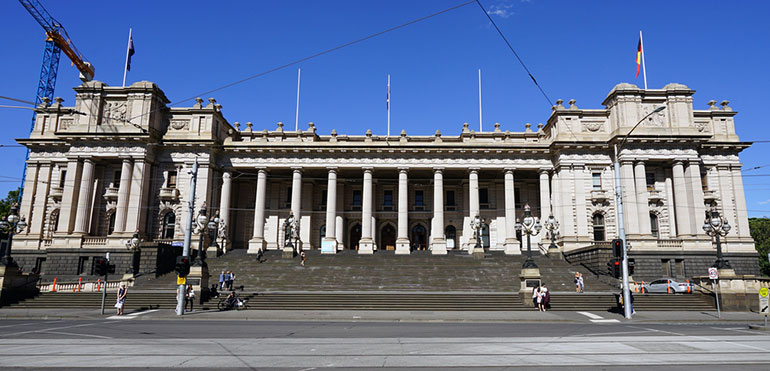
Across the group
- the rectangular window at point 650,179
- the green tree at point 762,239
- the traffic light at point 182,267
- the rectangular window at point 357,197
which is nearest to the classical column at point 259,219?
the rectangular window at point 357,197

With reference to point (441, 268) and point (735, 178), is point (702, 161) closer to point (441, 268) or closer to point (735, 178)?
point (735, 178)

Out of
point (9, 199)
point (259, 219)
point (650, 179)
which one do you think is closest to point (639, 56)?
point (650, 179)

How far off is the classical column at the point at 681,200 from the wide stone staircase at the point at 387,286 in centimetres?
1250

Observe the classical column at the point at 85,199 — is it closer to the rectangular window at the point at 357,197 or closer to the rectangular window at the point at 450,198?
the rectangular window at the point at 357,197

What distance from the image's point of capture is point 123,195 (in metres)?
42.4

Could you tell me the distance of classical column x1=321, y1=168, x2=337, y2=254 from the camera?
4259 cm

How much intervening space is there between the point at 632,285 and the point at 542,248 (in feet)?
41.8

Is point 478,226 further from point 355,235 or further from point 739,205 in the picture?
point 739,205

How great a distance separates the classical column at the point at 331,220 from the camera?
42.6 metres

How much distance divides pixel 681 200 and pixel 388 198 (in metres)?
27.9

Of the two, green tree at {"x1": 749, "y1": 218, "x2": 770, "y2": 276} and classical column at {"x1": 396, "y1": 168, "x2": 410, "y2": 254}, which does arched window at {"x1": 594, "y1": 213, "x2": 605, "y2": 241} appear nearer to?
classical column at {"x1": 396, "y1": 168, "x2": 410, "y2": 254}

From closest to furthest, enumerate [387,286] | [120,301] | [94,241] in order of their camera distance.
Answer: [120,301], [387,286], [94,241]

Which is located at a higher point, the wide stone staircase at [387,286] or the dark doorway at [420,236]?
the dark doorway at [420,236]

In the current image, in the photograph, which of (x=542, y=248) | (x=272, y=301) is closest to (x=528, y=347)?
(x=272, y=301)
